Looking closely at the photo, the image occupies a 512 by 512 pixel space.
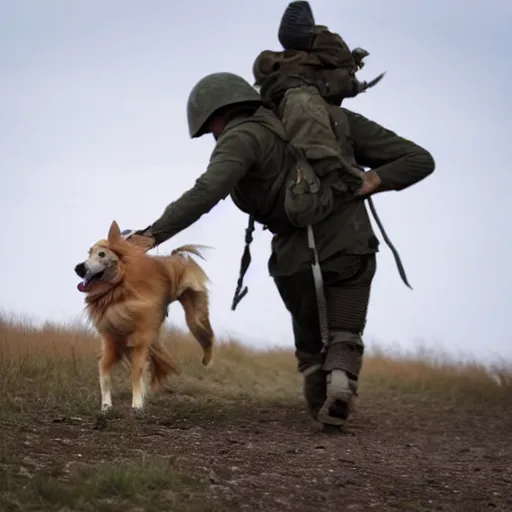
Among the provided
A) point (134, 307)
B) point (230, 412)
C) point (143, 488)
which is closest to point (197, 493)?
point (143, 488)

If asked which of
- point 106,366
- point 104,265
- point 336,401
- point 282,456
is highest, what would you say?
point 104,265

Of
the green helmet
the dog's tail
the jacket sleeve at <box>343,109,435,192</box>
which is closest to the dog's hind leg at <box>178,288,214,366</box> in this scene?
the dog's tail

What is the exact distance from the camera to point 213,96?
7242 mm

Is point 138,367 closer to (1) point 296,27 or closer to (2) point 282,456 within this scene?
(2) point 282,456

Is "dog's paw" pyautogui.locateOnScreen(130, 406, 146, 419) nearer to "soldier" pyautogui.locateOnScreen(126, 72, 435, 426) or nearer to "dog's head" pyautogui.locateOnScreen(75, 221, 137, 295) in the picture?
"dog's head" pyautogui.locateOnScreen(75, 221, 137, 295)

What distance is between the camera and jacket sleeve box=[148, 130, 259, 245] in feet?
22.2

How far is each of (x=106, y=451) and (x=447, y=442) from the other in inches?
107

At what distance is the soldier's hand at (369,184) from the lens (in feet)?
24.0

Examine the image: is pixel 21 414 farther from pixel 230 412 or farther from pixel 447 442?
pixel 447 442

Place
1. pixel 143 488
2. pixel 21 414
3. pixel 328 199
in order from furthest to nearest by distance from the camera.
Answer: pixel 328 199 → pixel 21 414 → pixel 143 488

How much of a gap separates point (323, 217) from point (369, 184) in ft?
1.30

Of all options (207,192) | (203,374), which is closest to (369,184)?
(207,192)

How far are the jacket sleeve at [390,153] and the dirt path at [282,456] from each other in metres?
1.49

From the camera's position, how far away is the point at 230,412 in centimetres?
798
